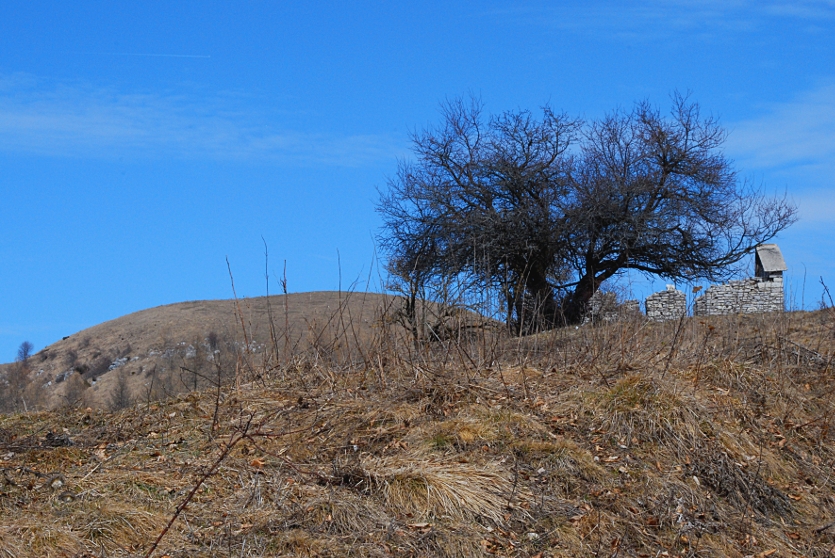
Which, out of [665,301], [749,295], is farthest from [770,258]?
[665,301]

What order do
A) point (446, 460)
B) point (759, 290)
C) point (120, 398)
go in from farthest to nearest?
point (759, 290) < point (120, 398) < point (446, 460)

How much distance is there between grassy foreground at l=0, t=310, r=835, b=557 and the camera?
5102 millimetres

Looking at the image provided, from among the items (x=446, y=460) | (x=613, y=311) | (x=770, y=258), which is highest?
(x=770, y=258)

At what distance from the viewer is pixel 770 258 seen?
82.0 ft

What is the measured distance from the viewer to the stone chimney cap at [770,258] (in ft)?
80.3

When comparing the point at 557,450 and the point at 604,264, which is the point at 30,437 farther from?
→ the point at 604,264

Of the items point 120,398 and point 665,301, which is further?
point 665,301

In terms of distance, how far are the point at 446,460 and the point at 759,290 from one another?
20.4m

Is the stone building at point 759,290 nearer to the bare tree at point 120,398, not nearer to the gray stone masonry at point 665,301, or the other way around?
the gray stone masonry at point 665,301

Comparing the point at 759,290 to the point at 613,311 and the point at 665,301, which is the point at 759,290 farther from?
the point at 613,311

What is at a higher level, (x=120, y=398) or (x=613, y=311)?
(x=613, y=311)

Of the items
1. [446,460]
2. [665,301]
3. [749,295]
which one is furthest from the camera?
[665,301]

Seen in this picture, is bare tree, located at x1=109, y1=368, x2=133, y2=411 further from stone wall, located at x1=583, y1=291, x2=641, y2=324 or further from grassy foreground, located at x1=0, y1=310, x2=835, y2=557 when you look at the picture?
stone wall, located at x1=583, y1=291, x2=641, y2=324

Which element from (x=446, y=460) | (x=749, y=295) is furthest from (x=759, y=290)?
(x=446, y=460)
